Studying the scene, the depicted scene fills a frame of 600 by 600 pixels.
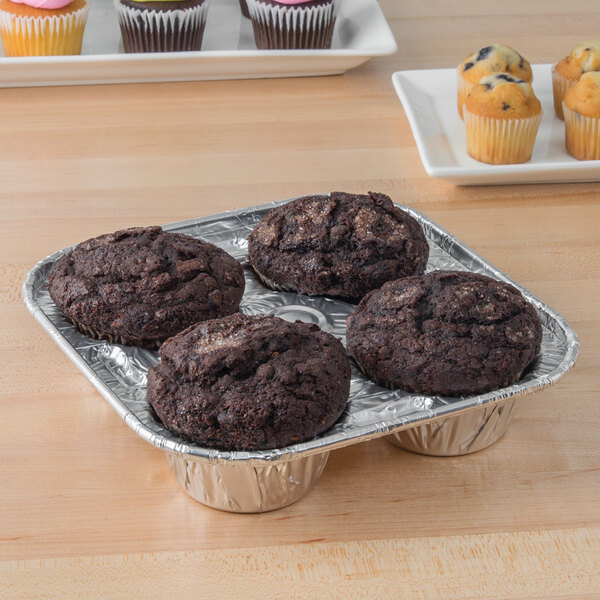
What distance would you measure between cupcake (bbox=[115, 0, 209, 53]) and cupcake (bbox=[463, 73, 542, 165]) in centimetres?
66

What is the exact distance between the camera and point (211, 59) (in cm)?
193

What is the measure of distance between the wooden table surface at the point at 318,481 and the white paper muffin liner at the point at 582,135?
8 centimetres

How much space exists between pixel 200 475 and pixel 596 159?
1.11 meters

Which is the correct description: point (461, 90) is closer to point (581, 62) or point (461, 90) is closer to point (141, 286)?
point (581, 62)

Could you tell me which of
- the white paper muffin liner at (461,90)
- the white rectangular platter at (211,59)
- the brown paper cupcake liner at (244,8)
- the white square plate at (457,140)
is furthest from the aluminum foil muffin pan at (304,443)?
the brown paper cupcake liner at (244,8)

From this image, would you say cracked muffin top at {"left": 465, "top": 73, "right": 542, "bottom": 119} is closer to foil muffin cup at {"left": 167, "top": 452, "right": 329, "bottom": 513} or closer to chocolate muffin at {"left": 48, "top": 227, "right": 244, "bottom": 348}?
chocolate muffin at {"left": 48, "top": 227, "right": 244, "bottom": 348}

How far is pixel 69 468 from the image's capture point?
1.03 meters

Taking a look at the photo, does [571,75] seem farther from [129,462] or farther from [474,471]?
A: [129,462]

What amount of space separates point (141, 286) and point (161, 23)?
1.00 m

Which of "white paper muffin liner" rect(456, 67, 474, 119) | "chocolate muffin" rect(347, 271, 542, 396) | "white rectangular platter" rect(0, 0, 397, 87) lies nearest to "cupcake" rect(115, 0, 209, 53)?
"white rectangular platter" rect(0, 0, 397, 87)

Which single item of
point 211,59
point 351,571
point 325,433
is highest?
point 211,59

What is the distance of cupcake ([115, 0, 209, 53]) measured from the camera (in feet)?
6.26

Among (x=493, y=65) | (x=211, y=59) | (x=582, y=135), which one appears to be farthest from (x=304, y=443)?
(x=211, y=59)

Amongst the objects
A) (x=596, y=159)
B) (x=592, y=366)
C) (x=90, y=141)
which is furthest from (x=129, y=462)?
(x=596, y=159)
